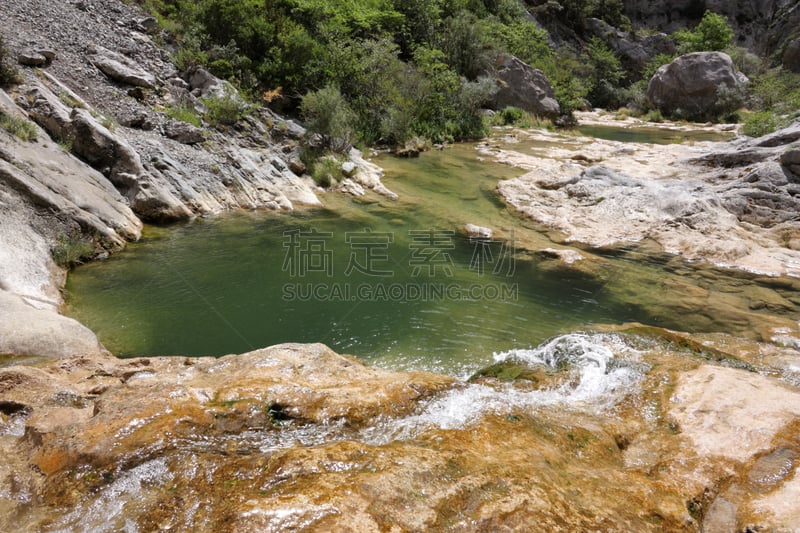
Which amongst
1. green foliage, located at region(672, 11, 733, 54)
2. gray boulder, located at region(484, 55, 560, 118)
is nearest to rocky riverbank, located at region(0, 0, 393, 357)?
gray boulder, located at region(484, 55, 560, 118)

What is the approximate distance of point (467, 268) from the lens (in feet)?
37.5

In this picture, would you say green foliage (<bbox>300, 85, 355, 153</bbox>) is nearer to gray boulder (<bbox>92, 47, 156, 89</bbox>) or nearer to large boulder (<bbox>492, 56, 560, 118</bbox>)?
gray boulder (<bbox>92, 47, 156, 89</bbox>)

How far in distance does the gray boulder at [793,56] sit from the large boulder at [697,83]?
47.8 feet

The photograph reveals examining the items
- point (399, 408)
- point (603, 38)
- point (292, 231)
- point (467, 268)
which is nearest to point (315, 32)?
point (292, 231)

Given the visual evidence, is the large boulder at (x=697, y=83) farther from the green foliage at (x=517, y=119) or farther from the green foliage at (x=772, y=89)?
the green foliage at (x=517, y=119)

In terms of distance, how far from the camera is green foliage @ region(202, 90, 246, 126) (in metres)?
17.4

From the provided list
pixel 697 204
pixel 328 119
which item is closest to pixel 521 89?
pixel 328 119

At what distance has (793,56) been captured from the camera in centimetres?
4578

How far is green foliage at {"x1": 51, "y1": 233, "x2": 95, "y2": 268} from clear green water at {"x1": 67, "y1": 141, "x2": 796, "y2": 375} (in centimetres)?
34

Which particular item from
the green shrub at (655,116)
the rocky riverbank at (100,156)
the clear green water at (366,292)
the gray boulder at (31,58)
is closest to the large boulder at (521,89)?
the green shrub at (655,116)

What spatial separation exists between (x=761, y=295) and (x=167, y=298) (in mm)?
13545

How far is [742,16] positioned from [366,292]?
251 ft

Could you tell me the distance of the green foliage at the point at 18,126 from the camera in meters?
10.8

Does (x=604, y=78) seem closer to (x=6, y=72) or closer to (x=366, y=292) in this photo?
(x=366, y=292)
